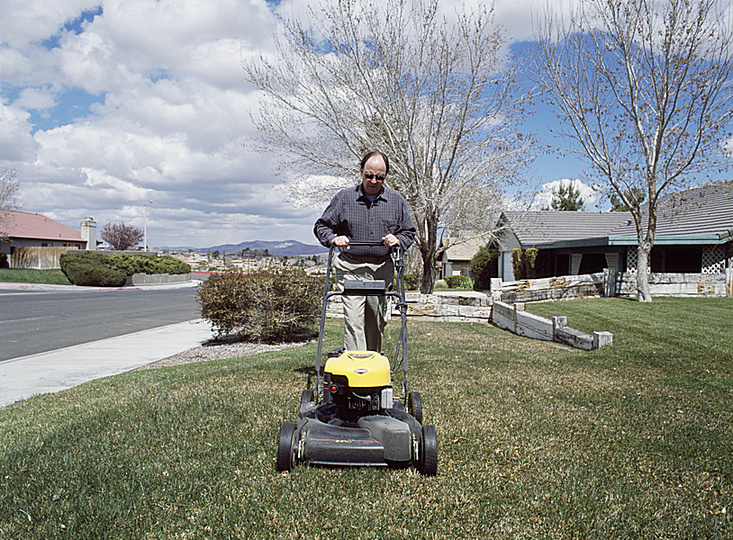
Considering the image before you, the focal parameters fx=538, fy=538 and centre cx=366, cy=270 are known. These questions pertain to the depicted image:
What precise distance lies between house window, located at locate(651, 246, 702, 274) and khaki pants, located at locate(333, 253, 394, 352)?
60.3 ft

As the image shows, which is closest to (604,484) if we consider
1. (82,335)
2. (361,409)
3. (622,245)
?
(361,409)

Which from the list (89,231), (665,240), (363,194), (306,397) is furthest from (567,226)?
(89,231)

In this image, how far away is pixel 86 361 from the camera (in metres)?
8.72

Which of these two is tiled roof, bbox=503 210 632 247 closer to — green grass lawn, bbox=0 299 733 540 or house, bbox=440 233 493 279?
house, bbox=440 233 493 279

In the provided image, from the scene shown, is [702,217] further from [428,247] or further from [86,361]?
[86,361]

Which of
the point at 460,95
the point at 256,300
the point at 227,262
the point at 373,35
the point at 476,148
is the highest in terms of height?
the point at 373,35

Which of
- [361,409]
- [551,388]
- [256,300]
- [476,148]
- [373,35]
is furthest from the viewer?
[476,148]

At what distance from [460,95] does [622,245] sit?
8668 mm

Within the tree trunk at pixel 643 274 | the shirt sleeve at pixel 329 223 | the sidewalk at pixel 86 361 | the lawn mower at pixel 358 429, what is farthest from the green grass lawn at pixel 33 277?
the lawn mower at pixel 358 429

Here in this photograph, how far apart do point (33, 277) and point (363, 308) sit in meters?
34.9

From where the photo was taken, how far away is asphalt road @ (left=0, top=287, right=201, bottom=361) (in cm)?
1081

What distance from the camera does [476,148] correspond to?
15695mm

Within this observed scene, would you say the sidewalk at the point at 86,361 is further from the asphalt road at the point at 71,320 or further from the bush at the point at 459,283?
the bush at the point at 459,283

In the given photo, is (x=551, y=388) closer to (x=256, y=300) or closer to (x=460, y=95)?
(x=256, y=300)
